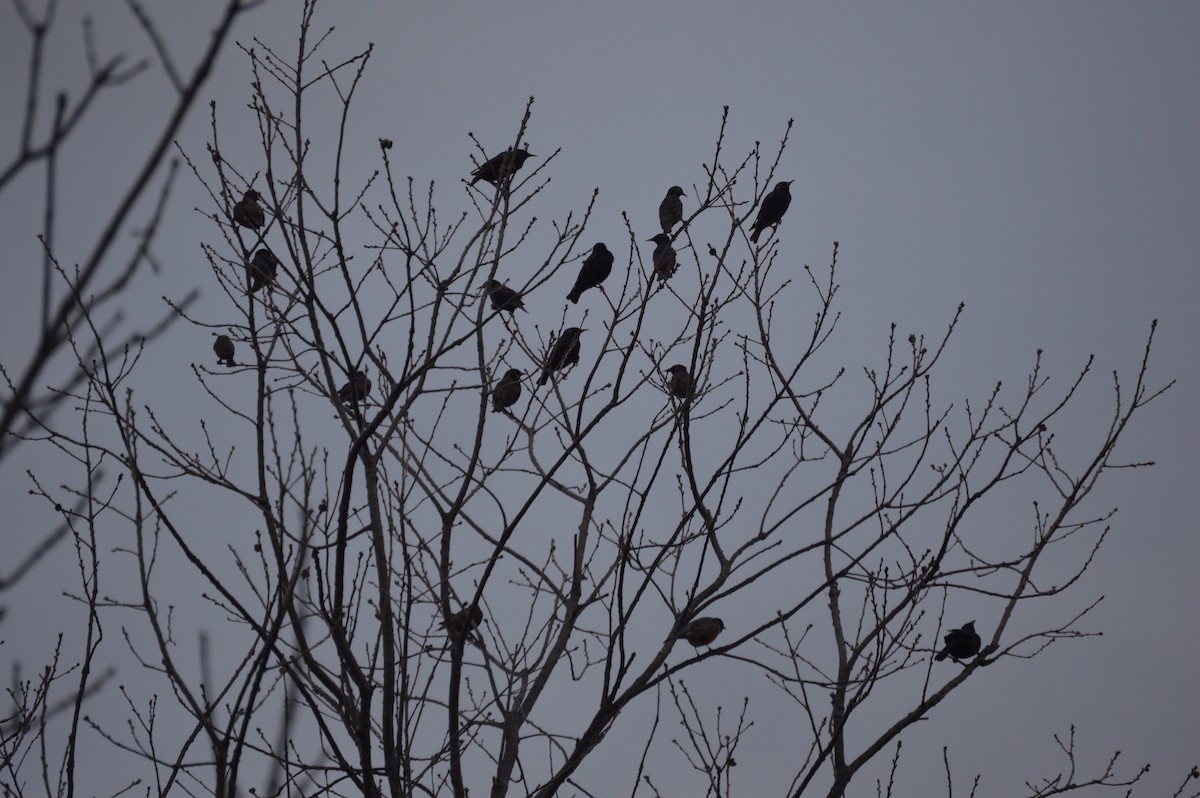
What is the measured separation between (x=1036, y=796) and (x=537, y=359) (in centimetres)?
267

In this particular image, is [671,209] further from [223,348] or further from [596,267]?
[223,348]

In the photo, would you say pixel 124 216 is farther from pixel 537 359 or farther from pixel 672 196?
pixel 672 196

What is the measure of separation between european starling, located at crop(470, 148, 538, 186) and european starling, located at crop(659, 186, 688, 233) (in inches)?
78.4

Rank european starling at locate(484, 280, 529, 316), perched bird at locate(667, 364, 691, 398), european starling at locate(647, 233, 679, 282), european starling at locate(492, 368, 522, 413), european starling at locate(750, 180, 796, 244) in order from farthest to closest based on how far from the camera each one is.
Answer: european starling at locate(750, 180, 796, 244) < european starling at locate(492, 368, 522, 413) < perched bird at locate(667, 364, 691, 398) < european starling at locate(647, 233, 679, 282) < european starling at locate(484, 280, 529, 316)

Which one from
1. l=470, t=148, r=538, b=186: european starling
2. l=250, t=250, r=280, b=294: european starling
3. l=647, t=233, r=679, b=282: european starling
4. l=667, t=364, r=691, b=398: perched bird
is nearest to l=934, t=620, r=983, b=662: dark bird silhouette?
l=667, t=364, r=691, b=398: perched bird

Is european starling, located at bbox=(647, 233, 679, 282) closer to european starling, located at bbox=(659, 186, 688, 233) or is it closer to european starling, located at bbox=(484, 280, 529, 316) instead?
european starling, located at bbox=(484, 280, 529, 316)

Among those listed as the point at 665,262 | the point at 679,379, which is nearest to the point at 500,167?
the point at 665,262

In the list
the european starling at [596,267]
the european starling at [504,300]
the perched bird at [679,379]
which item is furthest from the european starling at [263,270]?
the european starling at [596,267]

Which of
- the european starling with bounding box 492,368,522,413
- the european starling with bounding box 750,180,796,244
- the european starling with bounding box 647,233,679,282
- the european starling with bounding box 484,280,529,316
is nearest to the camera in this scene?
the european starling with bounding box 484,280,529,316

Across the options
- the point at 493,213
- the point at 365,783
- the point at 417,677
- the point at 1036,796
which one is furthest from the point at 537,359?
the point at 1036,796

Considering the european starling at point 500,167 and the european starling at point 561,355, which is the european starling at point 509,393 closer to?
the european starling at point 561,355

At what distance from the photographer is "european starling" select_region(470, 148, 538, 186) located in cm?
399

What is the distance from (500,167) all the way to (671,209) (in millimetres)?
3226

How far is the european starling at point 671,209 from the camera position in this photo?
7.20 metres
